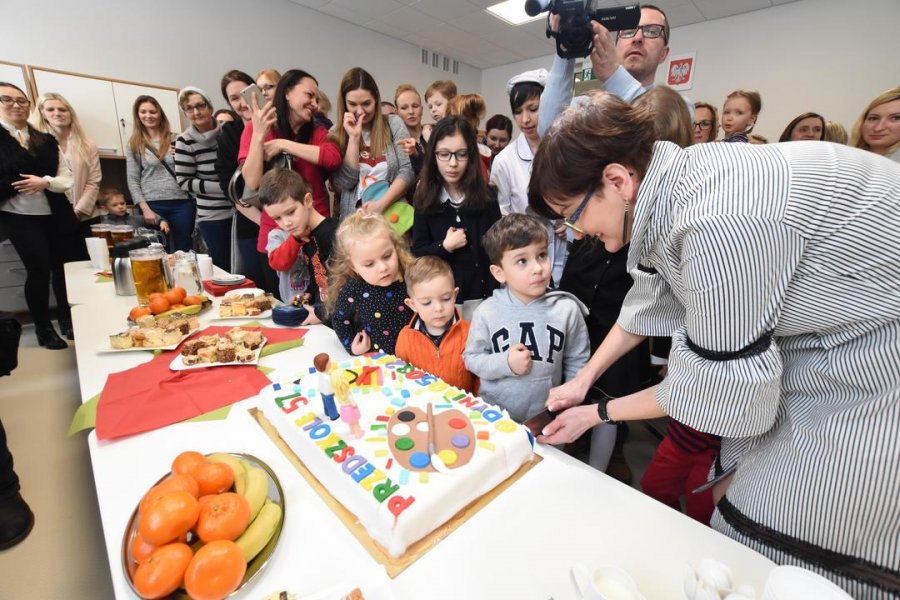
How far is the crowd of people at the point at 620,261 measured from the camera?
1.91 ft

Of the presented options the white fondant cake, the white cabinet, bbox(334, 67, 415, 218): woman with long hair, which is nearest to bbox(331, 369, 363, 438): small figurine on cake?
the white fondant cake

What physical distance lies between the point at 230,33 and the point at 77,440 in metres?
4.45

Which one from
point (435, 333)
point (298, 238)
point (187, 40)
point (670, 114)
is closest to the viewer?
point (670, 114)

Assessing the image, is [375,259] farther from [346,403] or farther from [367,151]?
[367,151]

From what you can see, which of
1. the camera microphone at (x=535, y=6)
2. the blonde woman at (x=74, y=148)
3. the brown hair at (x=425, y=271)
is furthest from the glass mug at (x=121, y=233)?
the camera microphone at (x=535, y=6)

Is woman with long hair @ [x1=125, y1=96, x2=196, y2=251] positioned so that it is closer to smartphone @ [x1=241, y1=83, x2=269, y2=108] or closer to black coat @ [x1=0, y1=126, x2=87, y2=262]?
black coat @ [x1=0, y1=126, x2=87, y2=262]

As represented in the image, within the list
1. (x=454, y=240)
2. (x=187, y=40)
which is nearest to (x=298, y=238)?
(x=454, y=240)

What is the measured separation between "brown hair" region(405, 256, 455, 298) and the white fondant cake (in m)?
0.38

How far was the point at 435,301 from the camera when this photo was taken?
133 centimetres

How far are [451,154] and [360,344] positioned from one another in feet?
3.07

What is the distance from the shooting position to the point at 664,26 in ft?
5.70

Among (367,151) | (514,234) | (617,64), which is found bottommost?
(514,234)

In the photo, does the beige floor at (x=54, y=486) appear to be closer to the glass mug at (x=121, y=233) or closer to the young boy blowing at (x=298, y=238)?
the glass mug at (x=121, y=233)

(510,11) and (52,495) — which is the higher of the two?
(510,11)
